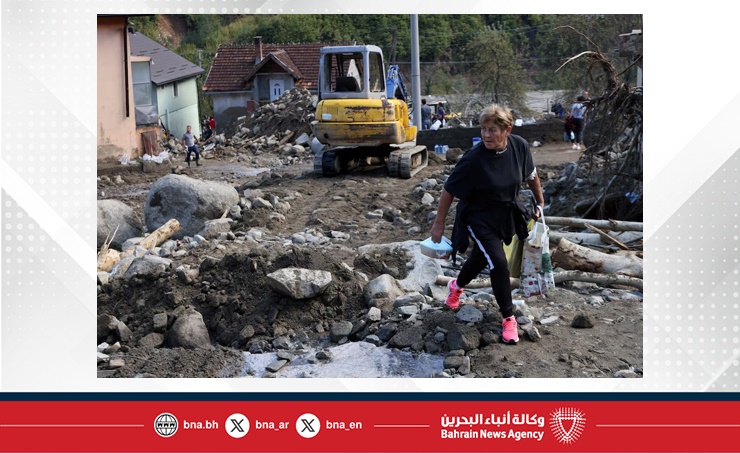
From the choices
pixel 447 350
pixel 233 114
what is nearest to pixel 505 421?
pixel 447 350

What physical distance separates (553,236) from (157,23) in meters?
46.2

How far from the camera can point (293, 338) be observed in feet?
21.4

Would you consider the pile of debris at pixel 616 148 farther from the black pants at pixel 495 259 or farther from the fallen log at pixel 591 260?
the black pants at pixel 495 259

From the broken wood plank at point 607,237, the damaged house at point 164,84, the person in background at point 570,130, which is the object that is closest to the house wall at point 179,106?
the damaged house at point 164,84

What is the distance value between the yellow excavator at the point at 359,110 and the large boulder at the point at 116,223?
4954 mm

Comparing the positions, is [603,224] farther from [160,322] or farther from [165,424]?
[165,424]

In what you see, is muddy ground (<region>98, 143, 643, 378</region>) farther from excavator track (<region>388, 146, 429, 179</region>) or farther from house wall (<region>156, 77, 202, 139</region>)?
house wall (<region>156, 77, 202, 139</region>)

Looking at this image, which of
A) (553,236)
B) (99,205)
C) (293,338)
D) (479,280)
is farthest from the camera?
(99,205)

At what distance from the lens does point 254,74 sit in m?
41.9

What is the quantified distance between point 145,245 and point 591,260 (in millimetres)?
5506

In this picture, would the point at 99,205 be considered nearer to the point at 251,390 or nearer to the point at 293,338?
the point at 293,338

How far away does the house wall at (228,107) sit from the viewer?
43125 millimetres

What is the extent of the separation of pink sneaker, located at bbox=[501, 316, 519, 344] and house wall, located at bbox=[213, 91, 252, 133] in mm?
38062

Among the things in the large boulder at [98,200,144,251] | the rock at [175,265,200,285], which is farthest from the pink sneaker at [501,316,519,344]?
the large boulder at [98,200,144,251]
